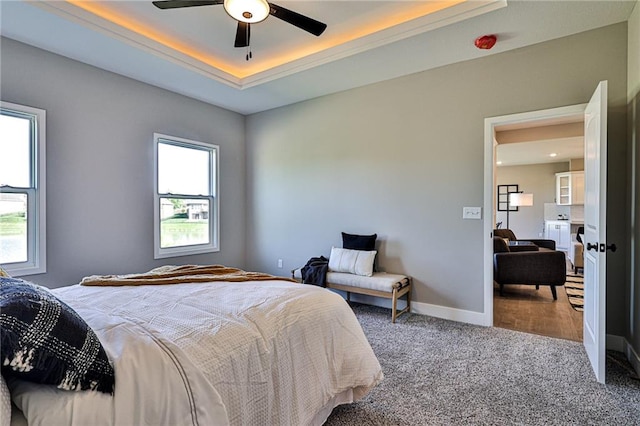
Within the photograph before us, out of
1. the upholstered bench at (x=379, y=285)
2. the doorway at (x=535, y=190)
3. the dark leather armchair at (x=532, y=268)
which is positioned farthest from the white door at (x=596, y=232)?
the dark leather armchair at (x=532, y=268)

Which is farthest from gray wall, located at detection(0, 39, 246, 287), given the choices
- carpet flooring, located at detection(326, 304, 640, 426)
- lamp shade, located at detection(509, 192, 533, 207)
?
lamp shade, located at detection(509, 192, 533, 207)

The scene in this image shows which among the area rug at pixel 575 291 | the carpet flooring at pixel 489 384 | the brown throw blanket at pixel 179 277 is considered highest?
the brown throw blanket at pixel 179 277

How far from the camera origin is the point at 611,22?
2.71 m

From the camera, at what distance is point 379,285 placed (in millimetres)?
3533

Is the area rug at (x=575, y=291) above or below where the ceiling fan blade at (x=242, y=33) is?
below

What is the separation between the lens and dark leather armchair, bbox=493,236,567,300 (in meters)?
4.18

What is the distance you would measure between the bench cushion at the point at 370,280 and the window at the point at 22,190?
2925 millimetres

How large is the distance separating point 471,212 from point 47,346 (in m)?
3.44

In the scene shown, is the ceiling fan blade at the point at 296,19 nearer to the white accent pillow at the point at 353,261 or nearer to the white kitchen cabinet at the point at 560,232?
the white accent pillow at the point at 353,261

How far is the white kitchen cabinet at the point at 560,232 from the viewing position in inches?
328

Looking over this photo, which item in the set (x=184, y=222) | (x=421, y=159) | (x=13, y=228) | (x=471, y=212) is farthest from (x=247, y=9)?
(x=184, y=222)

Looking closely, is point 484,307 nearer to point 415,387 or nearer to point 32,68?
point 415,387

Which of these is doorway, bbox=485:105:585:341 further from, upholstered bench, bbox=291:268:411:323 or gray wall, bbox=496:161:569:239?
upholstered bench, bbox=291:268:411:323

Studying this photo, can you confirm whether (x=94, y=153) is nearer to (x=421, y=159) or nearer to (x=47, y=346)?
(x=47, y=346)
